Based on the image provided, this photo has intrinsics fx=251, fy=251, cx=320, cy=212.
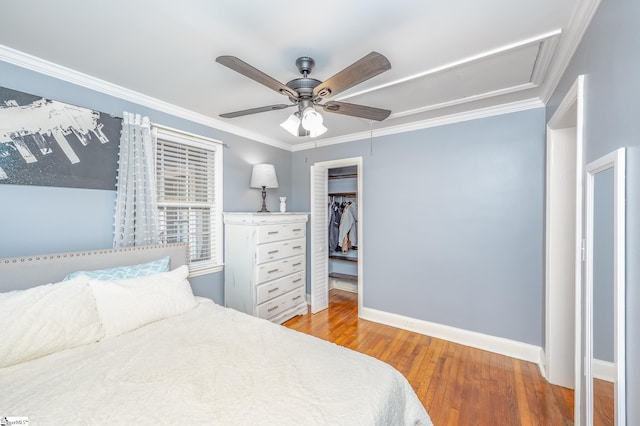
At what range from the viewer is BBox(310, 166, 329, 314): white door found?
11.7 feet

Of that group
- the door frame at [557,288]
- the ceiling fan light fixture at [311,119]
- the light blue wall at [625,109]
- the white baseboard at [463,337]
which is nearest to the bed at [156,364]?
the light blue wall at [625,109]

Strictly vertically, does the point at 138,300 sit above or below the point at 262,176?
below

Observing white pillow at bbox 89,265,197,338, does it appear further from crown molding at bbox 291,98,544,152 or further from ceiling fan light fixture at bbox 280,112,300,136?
crown molding at bbox 291,98,544,152

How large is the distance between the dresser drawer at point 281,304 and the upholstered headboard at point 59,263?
1.19m

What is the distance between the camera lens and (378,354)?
8.09 feet

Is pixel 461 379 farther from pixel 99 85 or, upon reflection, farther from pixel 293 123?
pixel 99 85

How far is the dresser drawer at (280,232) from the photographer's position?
2.83m

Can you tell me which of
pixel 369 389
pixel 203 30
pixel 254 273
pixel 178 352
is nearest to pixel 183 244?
pixel 254 273

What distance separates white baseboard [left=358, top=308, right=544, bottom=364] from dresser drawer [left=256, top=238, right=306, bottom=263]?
1.18 metres

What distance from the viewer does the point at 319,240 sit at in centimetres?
368

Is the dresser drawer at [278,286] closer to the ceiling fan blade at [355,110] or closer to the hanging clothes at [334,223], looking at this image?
the hanging clothes at [334,223]

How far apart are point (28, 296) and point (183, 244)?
1.12m

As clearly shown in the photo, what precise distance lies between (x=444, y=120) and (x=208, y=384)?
2996mm

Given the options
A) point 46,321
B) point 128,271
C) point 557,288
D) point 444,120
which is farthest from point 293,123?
point 557,288
